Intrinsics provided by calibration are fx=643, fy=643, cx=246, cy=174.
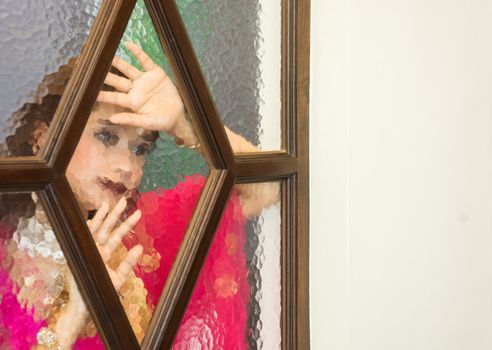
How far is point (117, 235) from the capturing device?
96 cm

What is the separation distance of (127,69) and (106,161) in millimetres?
146

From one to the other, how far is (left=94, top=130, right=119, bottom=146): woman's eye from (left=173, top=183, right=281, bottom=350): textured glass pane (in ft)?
0.92

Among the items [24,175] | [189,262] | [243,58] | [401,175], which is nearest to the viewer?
[24,175]

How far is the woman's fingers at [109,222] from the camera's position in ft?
3.07

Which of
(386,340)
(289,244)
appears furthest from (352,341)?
(289,244)

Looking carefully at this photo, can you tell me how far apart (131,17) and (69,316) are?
448mm

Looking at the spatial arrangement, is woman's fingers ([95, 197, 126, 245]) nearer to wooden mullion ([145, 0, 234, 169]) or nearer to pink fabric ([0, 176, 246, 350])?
pink fabric ([0, 176, 246, 350])

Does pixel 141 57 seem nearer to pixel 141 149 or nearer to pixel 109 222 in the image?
pixel 141 149

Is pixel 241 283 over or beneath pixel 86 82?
beneath

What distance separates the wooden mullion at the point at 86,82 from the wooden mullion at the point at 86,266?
0.04 meters

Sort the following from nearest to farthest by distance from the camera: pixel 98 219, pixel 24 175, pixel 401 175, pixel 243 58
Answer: pixel 24 175
pixel 98 219
pixel 243 58
pixel 401 175

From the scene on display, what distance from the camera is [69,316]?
0.89 metres

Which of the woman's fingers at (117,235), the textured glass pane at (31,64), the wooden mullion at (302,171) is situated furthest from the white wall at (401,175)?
the textured glass pane at (31,64)

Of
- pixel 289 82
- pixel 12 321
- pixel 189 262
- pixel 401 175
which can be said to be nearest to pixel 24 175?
pixel 12 321
